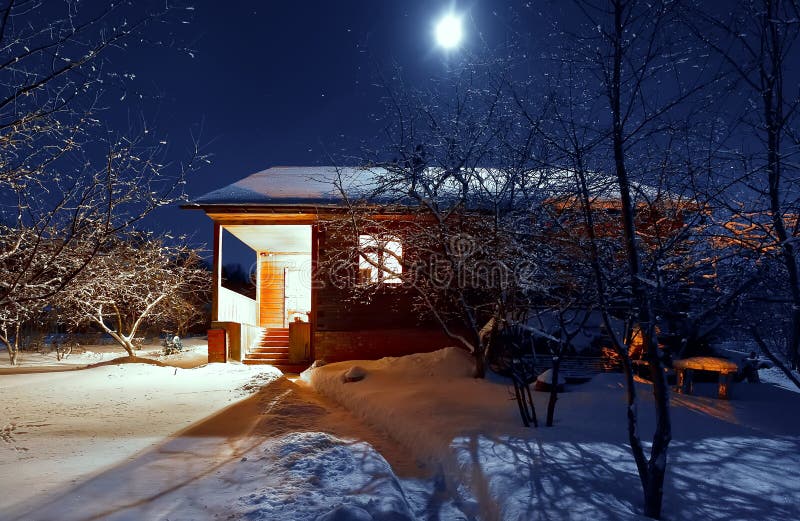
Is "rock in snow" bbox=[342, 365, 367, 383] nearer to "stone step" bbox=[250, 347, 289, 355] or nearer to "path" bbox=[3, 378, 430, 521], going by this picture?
"path" bbox=[3, 378, 430, 521]

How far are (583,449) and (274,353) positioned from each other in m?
10.6

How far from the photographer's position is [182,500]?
14.6 ft

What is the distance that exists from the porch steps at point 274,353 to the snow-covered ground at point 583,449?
4.63 metres

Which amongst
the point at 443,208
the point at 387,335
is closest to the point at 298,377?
the point at 387,335

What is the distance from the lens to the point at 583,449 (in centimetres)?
591

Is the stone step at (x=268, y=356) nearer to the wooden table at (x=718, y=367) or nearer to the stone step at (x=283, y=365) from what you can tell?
the stone step at (x=283, y=365)

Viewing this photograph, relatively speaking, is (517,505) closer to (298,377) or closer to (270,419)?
(270,419)

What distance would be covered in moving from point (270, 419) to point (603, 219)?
5.42m

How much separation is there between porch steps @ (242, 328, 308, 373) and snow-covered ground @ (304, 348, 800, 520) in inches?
182

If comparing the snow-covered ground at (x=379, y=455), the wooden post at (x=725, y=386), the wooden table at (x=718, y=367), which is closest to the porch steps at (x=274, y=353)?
the snow-covered ground at (x=379, y=455)

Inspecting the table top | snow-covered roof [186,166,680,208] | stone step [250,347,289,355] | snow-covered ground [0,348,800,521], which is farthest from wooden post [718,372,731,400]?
stone step [250,347,289,355]

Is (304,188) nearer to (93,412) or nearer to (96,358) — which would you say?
(93,412)

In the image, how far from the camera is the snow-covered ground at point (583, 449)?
14.9 ft

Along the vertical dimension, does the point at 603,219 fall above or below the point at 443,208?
below
